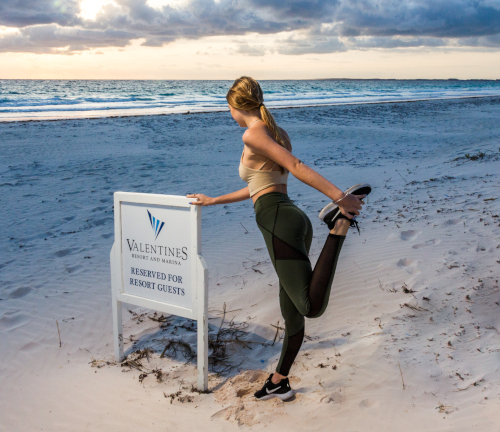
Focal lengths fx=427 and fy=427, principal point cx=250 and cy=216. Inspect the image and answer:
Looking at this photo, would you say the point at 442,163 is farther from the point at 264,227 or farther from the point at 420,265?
the point at 264,227

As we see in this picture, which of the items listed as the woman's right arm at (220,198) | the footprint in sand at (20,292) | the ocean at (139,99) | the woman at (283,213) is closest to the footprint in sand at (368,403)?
the woman at (283,213)

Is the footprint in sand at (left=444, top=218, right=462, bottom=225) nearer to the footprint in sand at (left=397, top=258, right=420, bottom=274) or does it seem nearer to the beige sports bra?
the footprint in sand at (left=397, top=258, right=420, bottom=274)

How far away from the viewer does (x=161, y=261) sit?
3156mm

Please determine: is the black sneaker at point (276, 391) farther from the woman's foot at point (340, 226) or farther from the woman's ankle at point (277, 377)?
the woman's foot at point (340, 226)

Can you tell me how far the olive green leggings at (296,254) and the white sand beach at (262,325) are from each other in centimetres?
81

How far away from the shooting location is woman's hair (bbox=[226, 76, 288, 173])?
251cm

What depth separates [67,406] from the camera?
295 cm

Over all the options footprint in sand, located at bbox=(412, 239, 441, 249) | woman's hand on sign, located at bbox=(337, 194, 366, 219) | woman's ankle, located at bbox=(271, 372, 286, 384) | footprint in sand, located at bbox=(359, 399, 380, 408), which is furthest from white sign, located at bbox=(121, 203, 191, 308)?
footprint in sand, located at bbox=(412, 239, 441, 249)

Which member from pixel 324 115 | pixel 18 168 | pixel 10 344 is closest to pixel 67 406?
pixel 10 344

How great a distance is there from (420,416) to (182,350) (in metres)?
1.90

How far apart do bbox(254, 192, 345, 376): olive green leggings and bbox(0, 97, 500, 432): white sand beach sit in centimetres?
81

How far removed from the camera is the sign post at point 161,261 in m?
2.94

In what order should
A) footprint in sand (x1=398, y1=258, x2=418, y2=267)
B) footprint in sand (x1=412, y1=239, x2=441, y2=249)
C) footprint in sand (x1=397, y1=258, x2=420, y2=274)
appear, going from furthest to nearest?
footprint in sand (x1=412, y1=239, x2=441, y2=249) < footprint in sand (x1=398, y1=258, x2=418, y2=267) < footprint in sand (x1=397, y1=258, x2=420, y2=274)

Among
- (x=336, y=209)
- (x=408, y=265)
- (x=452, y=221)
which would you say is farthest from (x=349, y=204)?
(x=452, y=221)
